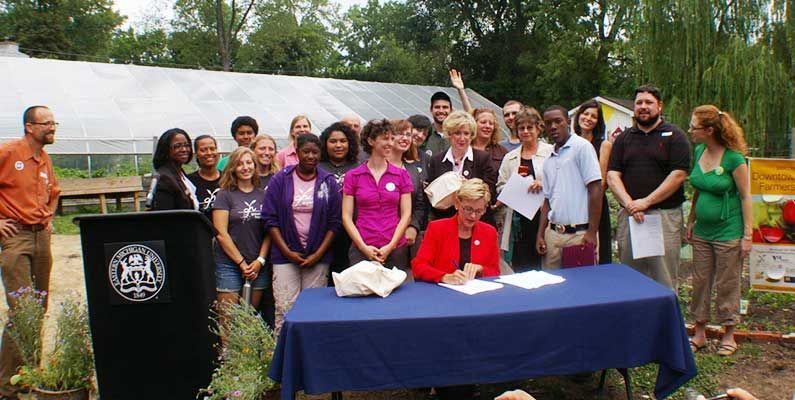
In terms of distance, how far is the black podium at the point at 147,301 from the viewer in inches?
118

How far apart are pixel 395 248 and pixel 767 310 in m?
3.62

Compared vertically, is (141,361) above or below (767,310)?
above

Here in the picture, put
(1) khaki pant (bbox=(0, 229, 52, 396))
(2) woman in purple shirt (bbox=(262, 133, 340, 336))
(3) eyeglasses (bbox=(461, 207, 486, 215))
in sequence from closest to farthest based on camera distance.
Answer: (3) eyeglasses (bbox=(461, 207, 486, 215)) → (1) khaki pant (bbox=(0, 229, 52, 396)) → (2) woman in purple shirt (bbox=(262, 133, 340, 336))

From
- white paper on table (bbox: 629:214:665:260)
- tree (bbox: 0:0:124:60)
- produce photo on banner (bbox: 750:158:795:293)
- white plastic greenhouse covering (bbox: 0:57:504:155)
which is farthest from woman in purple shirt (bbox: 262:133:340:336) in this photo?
tree (bbox: 0:0:124:60)

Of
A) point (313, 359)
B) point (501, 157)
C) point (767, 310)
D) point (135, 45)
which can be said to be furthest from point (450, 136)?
point (135, 45)

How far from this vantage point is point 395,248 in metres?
4.01

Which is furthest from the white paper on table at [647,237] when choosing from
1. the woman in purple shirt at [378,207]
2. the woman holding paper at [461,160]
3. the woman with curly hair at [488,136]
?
the woman in purple shirt at [378,207]

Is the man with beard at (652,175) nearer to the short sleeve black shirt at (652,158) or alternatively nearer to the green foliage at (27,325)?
the short sleeve black shirt at (652,158)

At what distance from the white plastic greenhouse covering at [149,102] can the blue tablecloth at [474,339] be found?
11591 millimetres

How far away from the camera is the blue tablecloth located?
2.75 meters

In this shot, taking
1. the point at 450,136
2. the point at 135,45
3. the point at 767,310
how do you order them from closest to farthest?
1. the point at 450,136
2. the point at 767,310
3. the point at 135,45

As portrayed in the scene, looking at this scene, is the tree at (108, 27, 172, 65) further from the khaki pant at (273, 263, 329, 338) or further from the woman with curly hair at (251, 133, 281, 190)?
the khaki pant at (273, 263, 329, 338)

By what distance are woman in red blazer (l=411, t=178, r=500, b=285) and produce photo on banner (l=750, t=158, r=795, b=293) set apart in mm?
2657

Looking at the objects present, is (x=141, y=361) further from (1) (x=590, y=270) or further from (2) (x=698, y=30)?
(2) (x=698, y=30)
